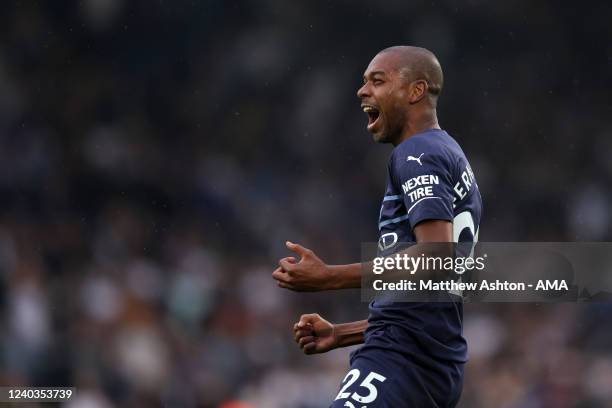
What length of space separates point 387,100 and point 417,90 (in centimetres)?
13

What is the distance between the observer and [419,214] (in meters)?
4.10

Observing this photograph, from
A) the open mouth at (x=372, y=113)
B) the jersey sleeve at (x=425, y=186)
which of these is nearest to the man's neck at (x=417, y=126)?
the open mouth at (x=372, y=113)

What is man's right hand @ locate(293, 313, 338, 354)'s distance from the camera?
4684mm

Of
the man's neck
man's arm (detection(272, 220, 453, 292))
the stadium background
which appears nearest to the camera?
man's arm (detection(272, 220, 453, 292))

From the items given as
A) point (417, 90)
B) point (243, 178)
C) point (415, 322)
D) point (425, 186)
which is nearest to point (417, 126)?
point (417, 90)

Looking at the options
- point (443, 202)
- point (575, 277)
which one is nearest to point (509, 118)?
point (575, 277)

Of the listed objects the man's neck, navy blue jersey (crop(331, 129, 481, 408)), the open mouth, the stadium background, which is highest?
the stadium background

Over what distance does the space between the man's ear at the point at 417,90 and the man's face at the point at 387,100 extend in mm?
21

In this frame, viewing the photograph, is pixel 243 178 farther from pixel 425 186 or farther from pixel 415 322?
pixel 425 186

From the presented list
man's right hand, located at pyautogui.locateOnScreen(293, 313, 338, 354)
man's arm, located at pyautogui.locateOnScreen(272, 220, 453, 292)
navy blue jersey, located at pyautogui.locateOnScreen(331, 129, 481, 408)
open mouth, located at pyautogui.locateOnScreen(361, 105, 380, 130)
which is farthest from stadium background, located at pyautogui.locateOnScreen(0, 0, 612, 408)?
man's arm, located at pyautogui.locateOnScreen(272, 220, 453, 292)

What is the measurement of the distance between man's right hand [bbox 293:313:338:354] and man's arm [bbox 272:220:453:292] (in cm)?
60

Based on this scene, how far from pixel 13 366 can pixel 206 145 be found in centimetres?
465

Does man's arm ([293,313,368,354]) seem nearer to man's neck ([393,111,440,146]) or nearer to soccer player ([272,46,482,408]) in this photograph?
soccer player ([272,46,482,408])

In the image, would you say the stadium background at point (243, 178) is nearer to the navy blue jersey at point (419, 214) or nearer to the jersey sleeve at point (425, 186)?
the navy blue jersey at point (419, 214)
